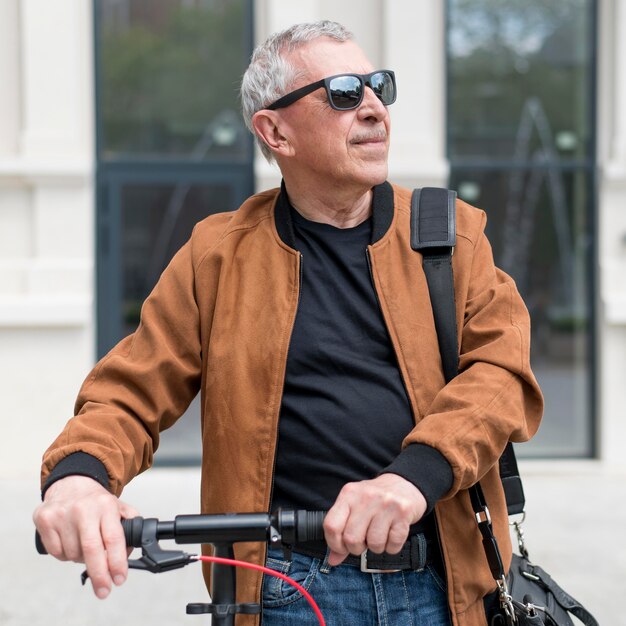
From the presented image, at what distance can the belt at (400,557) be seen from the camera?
194 cm

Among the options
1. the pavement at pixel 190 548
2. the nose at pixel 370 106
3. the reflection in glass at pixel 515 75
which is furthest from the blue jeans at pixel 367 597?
the reflection in glass at pixel 515 75

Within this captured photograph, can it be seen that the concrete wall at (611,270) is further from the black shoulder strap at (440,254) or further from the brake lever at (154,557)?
the brake lever at (154,557)

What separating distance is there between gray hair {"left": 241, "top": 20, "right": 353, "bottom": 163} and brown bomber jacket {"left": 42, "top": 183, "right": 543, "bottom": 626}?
0.84 ft

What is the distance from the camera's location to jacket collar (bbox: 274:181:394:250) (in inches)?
81.9

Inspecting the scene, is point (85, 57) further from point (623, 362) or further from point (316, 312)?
point (316, 312)

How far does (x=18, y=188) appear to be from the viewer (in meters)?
6.79

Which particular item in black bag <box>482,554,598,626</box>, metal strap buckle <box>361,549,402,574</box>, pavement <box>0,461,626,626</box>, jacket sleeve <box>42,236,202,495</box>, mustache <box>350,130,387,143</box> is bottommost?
pavement <box>0,461,626,626</box>

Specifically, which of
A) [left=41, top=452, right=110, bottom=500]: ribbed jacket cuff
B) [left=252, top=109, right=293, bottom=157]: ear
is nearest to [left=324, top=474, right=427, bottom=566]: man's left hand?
[left=41, top=452, right=110, bottom=500]: ribbed jacket cuff

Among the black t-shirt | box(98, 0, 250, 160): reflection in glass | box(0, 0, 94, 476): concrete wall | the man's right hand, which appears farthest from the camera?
box(98, 0, 250, 160): reflection in glass

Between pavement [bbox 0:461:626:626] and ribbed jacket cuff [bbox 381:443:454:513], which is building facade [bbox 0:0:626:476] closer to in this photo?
pavement [bbox 0:461:626:626]

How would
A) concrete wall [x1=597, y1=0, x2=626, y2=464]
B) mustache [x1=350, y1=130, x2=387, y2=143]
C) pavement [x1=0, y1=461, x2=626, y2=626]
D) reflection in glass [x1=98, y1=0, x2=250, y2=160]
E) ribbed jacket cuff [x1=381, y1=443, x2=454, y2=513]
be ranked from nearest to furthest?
ribbed jacket cuff [x1=381, y1=443, x2=454, y2=513], mustache [x1=350, y1=130, x2=387, y2=143], pavement [x1=0, y1=461, x2=626, y2=626], concrete wall [x1=597, y1=0, x2=626, y2=464], reflection in glass [x1=98, y1=0, x2=250, y2=160]

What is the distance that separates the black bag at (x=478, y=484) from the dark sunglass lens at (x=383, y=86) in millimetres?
199

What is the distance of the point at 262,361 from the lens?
2.00 metres

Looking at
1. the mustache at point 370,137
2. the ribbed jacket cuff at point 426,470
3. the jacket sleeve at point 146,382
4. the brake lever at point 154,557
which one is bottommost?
the brake lever at point 154,557
